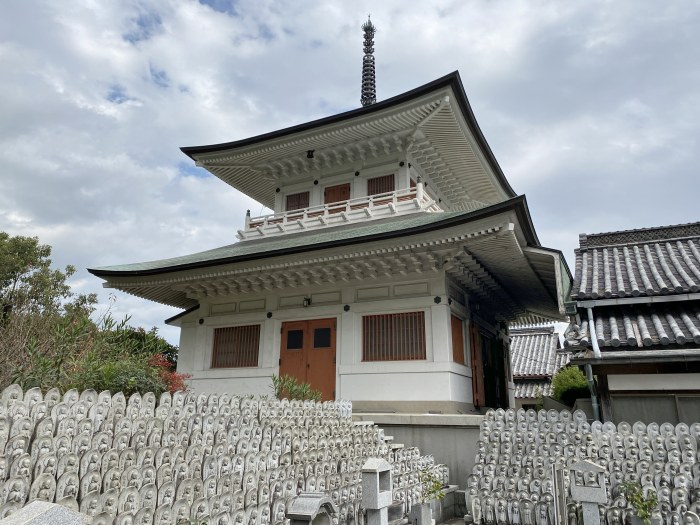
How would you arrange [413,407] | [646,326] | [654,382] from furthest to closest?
[413,407]
[646,326]
[654,382]

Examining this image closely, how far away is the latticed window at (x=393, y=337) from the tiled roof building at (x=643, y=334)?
3.69 meters

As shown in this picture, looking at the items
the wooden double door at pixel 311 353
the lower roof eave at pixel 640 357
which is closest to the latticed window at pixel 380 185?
the wooden double door at pixel 311 353

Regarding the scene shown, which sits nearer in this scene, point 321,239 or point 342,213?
point 321,239

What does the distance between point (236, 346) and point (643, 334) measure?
10.4 metres

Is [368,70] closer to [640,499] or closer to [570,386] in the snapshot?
[570,386]

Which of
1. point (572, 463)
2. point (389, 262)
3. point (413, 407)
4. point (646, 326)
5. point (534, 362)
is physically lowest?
point (572, 463)

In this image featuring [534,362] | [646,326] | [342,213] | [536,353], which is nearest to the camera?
[646,326]

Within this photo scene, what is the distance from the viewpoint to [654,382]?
799 cm

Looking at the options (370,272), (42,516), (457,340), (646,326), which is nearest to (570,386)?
(457,340)

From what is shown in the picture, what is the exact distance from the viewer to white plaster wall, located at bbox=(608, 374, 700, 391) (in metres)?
7.78

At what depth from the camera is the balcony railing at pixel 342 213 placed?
13.7 metres

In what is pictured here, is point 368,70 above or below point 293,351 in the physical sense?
above

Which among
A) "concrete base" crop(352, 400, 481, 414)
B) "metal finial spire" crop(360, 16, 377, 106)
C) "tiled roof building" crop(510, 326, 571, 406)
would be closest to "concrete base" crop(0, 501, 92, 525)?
"concrete base" crop(352, 400, 481, 414)

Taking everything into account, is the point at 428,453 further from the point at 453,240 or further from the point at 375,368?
the point at 453,240
